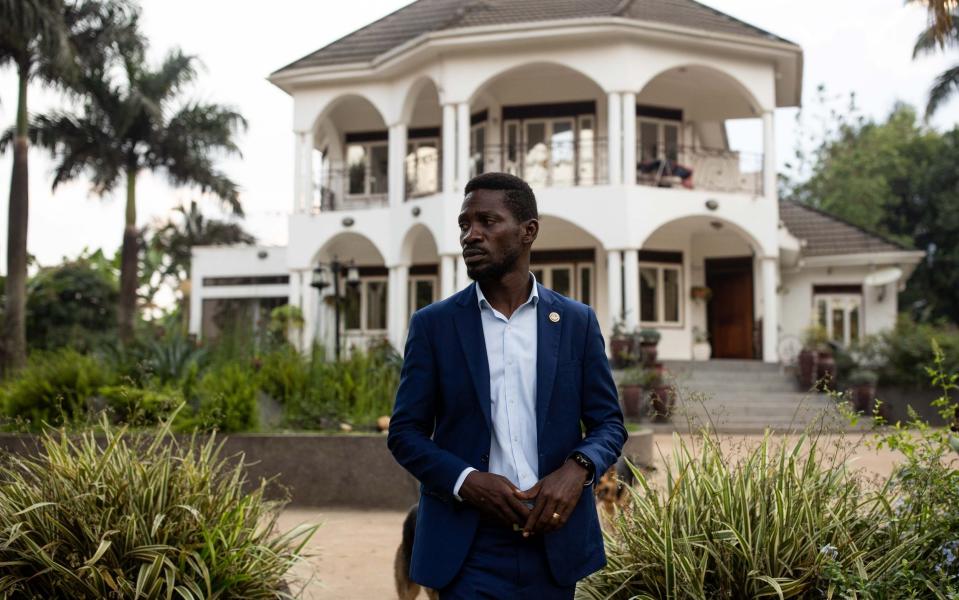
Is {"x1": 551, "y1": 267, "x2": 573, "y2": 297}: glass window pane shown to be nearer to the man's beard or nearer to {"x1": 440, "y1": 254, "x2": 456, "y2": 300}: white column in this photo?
{"x1": 440, "y1": 254, "x2": 456, "y2": 300}: white column

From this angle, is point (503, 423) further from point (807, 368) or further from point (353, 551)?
point (807, 368)

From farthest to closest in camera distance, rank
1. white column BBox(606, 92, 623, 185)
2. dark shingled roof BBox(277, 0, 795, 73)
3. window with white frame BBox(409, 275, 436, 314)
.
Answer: window with white frame BBox(409, 275, 436, 314), dark shingled roof BBox(277, 0, 795, 73), white column BBox(606, 92, 623, 185)

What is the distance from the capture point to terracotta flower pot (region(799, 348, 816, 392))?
62.1 feet

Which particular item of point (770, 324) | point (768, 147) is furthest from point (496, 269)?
point (768, 147)

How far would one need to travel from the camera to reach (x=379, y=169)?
86.2ft

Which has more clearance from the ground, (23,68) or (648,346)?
(23,68)

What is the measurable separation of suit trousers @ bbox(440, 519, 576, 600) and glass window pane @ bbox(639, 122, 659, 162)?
21473mm

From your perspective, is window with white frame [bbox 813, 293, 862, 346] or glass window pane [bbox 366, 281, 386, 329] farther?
glass window pane [bbox 366, 281, 386, 329]

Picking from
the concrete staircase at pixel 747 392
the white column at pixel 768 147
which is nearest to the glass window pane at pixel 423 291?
the concrete staircase at pixel 747 392

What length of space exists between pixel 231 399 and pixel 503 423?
7601mm

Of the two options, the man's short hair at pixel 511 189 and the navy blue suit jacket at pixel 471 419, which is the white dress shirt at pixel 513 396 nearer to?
the navy blue suit jacket at pixel 471 419

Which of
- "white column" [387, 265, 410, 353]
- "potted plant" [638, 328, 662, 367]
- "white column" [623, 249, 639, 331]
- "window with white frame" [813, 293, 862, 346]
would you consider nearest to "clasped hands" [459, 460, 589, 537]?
"potted plant" [638, 328, 662, 367]

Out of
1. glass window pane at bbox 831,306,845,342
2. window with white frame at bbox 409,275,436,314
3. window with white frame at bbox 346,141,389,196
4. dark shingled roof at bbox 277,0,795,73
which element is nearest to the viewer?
dark shingled roof at bbox 277,0,795,73

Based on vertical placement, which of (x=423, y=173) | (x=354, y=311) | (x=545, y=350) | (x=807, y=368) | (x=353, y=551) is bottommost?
(x=353, y=551)
